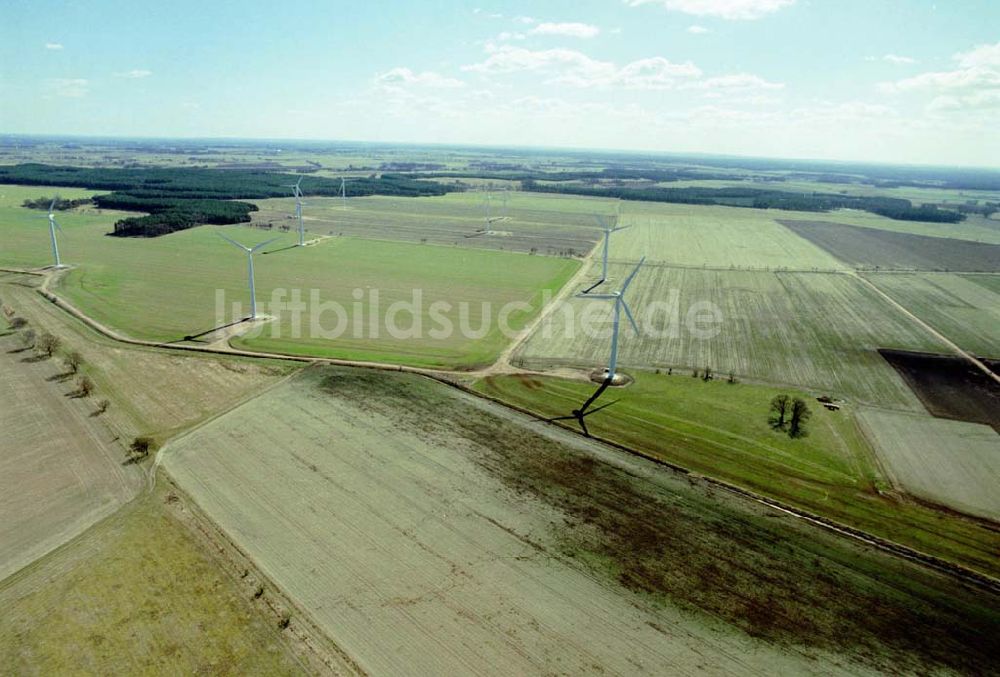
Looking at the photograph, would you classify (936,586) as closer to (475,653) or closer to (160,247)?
(475,653)

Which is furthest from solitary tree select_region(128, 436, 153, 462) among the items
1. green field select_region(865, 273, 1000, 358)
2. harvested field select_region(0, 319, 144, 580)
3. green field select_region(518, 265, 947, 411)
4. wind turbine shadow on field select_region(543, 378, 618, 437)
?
green field select_region(865, 273, 1000, 358)

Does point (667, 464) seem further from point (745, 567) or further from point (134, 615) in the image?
point (134, 615)

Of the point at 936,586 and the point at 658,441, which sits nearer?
the point at 936,586

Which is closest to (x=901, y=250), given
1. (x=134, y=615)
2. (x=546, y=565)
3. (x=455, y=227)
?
(x=455, y=227)

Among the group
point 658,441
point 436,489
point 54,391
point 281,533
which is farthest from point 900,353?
point 54,391

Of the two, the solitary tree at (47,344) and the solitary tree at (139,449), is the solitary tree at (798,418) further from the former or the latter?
the solitary tree at (47,344)

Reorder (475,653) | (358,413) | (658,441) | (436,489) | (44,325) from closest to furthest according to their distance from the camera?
1. (475,653)
2. (436,489)
3. (658,441)
4. (358,413)
5. (44,325)

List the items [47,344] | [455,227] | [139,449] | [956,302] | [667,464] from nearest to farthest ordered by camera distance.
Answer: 1. [139,449]
2. [667,464]
3. [47,344]
4. [956,302]
5. [455,227]
